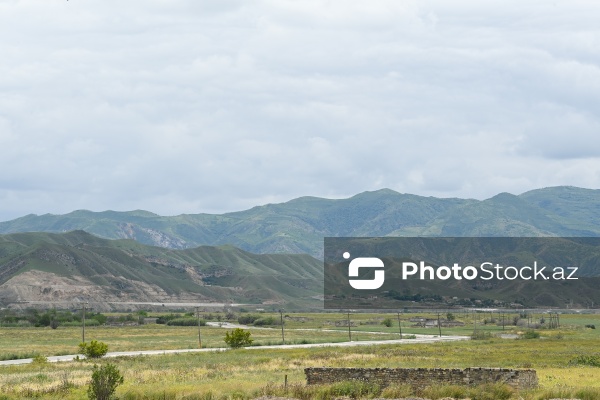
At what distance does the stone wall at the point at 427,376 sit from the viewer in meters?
38.6

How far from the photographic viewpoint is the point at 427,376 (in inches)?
1588

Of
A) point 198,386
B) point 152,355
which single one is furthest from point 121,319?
point 198,386

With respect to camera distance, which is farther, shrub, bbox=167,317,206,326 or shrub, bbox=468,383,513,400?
shrub, bbox=167,317,206,326

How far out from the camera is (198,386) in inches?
1572

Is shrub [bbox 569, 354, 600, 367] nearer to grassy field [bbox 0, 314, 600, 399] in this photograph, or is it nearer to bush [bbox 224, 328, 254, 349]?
grassy field [bbox 0, 314, 600, 399]

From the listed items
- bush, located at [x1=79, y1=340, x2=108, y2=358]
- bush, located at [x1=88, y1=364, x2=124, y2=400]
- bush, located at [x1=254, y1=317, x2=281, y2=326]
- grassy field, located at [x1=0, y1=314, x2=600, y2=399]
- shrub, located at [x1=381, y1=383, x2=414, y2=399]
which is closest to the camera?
bush, located at [x1=88, y1=364, x2=124, y2=400]

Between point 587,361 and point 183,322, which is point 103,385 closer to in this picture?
point 587,361

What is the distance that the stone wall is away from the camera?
3859 centimetres

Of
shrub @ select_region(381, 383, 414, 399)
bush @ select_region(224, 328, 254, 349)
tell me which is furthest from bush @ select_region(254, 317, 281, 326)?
shrub @ select_region(381, 383, 414, 399)

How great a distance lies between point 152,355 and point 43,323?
83.1m

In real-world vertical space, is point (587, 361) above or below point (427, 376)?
below

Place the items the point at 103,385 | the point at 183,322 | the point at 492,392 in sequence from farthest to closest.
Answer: the point at 183,322 → the point at 492,392 → the point at 103,385

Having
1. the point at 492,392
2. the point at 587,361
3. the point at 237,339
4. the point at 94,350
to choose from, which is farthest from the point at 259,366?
the point at 237,339

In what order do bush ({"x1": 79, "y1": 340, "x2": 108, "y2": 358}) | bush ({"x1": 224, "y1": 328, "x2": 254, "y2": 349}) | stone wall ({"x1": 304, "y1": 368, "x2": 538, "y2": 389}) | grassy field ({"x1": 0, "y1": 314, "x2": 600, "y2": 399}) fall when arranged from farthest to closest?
bush ({"x1": 224, "y1": 328, "x2": 254, "y2": 349}), bush ({"x1": 79, "y1": 340, "x2": 108, "y2": 358}), grassy field ({"x1": 0, "y1": 314, "x2": 600, "y2": 399}), stone wall ({"x1": 304, "y1": 368, "x2": 538, "y2": 389})
